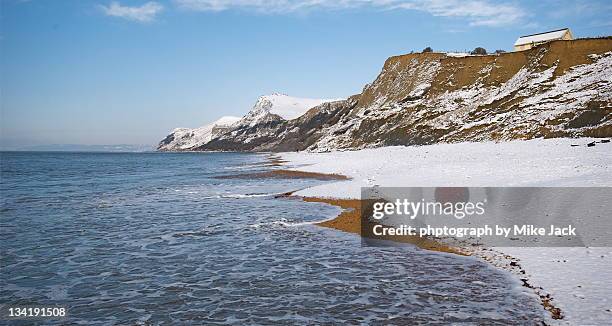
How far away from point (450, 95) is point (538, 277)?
86589 millimetres

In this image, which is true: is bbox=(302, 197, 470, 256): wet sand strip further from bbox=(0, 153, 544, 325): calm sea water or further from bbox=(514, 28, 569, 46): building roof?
bbox=(514, 28, 569, 46): building roof

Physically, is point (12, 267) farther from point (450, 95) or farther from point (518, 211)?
point (450, 95)

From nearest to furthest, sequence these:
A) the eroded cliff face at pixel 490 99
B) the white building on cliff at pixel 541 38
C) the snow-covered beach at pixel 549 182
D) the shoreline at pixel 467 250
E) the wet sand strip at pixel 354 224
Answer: the snow-covered beach at pixel 549 182 → the shoreline at pixel 467 250 → the wet sand strip at pixel 354 224 → the eroded cliff face at pixel 490 99 → the white building on cliff at pixel 541 38

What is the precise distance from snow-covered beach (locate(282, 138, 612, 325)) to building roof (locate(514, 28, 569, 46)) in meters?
73.5

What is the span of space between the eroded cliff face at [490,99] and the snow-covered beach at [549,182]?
655 inches

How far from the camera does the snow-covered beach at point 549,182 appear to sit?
9836 mm

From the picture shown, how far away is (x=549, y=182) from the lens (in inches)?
834

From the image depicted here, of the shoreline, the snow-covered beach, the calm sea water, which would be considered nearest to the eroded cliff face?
the snow-covered beach

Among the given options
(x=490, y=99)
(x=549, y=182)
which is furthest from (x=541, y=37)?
(x=549, y=182)

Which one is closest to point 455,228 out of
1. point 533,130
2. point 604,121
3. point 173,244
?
point 173,244

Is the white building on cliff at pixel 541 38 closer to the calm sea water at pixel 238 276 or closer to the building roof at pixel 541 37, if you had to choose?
the building roof at pixel 541 37

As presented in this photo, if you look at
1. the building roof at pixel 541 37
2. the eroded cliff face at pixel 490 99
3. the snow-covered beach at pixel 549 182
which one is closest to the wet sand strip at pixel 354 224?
the snow-covered beach at pixel 549 182

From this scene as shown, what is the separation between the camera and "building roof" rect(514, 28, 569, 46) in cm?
10076

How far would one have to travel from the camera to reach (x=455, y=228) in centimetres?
1762
